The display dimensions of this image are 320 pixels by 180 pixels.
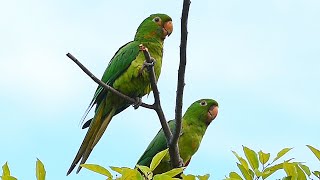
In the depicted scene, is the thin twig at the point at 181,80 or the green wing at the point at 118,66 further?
the green wing at the point at 118,66

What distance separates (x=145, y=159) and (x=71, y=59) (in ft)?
7.27

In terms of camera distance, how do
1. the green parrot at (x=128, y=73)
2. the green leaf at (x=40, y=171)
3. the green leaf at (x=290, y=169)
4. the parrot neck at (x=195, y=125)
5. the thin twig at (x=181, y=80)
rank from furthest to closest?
the parrot neck at (x=195, y=125) → the green parrot at (x=128, y=73) → the thin twig at (x=181, y=80) → the green leaf at (x=290, y=169) → the green leaf at (x=40, y=171)

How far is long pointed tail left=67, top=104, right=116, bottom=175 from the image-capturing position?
14.3 ft

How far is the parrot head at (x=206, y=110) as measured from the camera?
495 cm

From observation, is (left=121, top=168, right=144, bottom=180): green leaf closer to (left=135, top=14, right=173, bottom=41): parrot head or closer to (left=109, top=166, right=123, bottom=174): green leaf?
(left=109, top=166, right=123, bottom=174): green leaf

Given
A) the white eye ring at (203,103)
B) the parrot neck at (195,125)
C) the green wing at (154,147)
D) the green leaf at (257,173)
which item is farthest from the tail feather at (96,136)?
the green leaf at (257,173)

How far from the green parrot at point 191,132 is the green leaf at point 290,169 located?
2.60 metres

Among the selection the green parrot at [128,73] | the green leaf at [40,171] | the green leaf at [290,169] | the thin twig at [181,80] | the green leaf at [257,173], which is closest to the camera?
the green leaf at [40,171]

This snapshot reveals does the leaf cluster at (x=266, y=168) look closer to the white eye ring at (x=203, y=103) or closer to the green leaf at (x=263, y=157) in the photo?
the green leaf at (x=263, y=157)

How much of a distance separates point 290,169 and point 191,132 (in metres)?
2.76

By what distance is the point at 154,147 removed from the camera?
192 inches

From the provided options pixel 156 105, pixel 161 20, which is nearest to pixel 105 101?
pixel 161 20

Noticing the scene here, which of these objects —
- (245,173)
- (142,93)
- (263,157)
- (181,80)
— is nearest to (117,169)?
(245,173)

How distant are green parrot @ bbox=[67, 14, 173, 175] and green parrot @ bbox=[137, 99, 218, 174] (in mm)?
429
